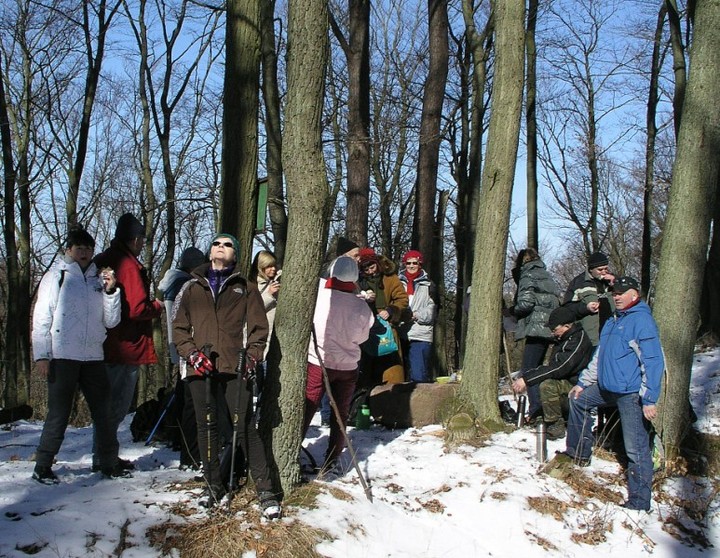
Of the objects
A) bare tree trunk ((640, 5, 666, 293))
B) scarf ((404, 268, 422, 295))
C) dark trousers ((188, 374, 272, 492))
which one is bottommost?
dark trousers ((188, 374, 272, 492))

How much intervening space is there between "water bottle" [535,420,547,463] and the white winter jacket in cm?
396

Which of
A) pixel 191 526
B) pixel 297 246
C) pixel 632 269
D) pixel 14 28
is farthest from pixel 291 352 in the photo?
pixel 632 269

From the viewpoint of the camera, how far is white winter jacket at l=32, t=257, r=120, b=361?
4875mm

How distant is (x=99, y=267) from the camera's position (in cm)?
535

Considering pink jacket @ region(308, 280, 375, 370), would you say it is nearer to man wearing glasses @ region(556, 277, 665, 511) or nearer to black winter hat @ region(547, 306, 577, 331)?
man wearing glasses @ region(556, 277, 665, 511)

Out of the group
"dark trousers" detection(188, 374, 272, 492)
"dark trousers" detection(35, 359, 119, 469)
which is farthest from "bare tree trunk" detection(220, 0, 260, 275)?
"dark trousers" detection(188, 374, 272, 492)

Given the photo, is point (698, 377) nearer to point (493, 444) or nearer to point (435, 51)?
point (493, 444)

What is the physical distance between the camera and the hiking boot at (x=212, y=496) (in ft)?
14.9

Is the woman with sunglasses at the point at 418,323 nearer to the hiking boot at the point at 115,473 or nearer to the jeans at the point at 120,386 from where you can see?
the jeans at the point at 120,386

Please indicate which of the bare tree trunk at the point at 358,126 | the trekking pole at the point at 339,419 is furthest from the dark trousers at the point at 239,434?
the bare tree trunk at the point at 358,126

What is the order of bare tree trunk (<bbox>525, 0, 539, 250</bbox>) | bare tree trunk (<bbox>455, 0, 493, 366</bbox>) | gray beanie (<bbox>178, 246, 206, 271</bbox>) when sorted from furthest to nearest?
1. bare tree trunk (<bbox>525, 0, 539, 250</bbox>)
2. bare tree trunk (<bbox>455, 0, 493, 366</bbox>)
3. gray beanie (<bbox>178, 246, 206, 271</bbox>)

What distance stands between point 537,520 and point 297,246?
9.76 ft

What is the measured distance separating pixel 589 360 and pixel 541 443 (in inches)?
41.6

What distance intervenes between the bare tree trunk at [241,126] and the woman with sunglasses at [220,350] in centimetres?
188
